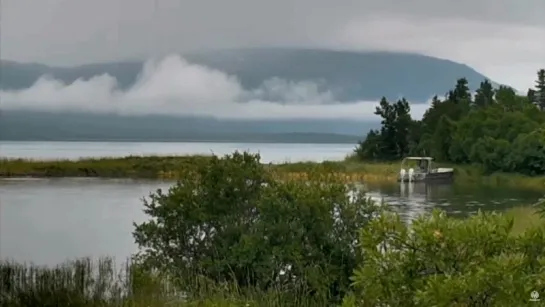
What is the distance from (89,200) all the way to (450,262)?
160 inches

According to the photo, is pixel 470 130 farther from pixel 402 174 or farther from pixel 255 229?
pixel 255 229

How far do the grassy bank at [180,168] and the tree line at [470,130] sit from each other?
2.4 inches

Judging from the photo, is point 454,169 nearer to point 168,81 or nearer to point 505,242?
point 168,81

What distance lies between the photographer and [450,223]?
1383 millimetres

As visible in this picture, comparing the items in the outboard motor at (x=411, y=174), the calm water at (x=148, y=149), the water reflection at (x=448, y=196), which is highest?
the calm water at (x=148, y=149)

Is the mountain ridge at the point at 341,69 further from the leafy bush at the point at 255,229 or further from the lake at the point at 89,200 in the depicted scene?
the leafy bush at the point at 255,229

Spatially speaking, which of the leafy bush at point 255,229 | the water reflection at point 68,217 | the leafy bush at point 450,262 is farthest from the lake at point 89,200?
the leafy bush at point 450,262

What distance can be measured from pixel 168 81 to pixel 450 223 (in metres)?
3.62

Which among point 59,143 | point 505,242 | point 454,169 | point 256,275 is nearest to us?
point 505,242

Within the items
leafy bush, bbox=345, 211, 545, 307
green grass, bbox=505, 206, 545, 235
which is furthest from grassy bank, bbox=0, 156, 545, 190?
leafy bush, bbox=345, 211, 545, 307

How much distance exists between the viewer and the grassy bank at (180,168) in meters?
3.70

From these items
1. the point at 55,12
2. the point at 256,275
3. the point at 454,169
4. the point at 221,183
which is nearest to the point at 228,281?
the point at 256,275

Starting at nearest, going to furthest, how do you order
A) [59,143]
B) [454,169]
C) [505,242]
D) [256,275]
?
[505,242] → [256,275] → [454,169] → [59,143]

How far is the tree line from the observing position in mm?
3922
